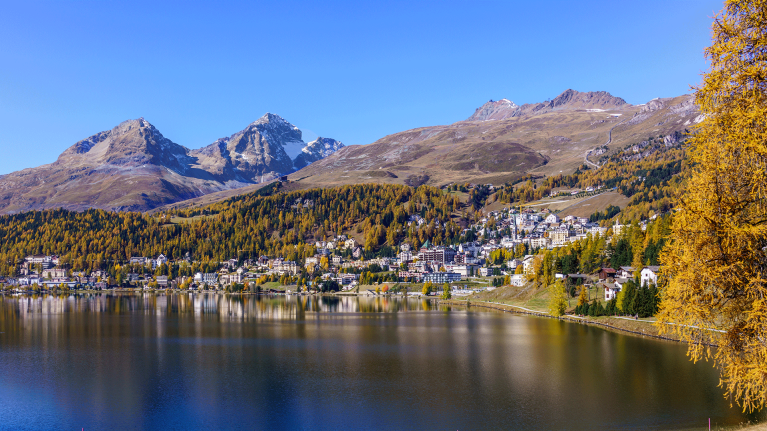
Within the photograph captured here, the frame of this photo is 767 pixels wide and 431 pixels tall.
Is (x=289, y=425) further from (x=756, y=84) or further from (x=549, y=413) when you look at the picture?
(x=756, y=84)

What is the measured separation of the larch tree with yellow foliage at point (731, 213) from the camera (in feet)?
59.8

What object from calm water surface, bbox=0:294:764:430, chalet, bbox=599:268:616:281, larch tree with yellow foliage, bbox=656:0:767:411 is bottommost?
calm water surface, bbox=0:294:764:430

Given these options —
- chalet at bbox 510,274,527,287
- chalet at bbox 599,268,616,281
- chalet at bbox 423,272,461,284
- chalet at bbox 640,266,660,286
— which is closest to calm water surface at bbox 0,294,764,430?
chalet at bbox 640,266,660,286

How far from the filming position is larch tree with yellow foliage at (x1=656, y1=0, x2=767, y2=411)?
59.8ft

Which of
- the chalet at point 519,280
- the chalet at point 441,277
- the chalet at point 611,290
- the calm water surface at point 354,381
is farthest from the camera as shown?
the chalet at point 441,277

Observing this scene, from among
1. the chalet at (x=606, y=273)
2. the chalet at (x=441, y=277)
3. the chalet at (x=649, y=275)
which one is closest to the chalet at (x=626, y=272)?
the chalet at (x=606, y=273)

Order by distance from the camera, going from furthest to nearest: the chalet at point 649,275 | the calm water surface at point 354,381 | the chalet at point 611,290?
1. the chalet at point 611,290
2. the chalet at point 649,275
3. the calm water surface at point 354,381

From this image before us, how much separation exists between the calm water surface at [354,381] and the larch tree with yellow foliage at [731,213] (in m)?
13.1

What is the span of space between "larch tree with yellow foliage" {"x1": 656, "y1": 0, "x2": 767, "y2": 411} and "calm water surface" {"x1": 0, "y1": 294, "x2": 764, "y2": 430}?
13.1 m

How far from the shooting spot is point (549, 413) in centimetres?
3269

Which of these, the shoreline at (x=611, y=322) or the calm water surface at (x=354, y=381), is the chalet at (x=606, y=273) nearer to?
the shoreline at (x=611, y=322)

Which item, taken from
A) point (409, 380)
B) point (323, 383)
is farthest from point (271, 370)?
point (409, 380)

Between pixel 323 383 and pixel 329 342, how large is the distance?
2272cm

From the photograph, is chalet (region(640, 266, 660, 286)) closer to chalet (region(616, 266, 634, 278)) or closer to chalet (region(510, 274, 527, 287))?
chalet (region(616, 266, 634, 278))
